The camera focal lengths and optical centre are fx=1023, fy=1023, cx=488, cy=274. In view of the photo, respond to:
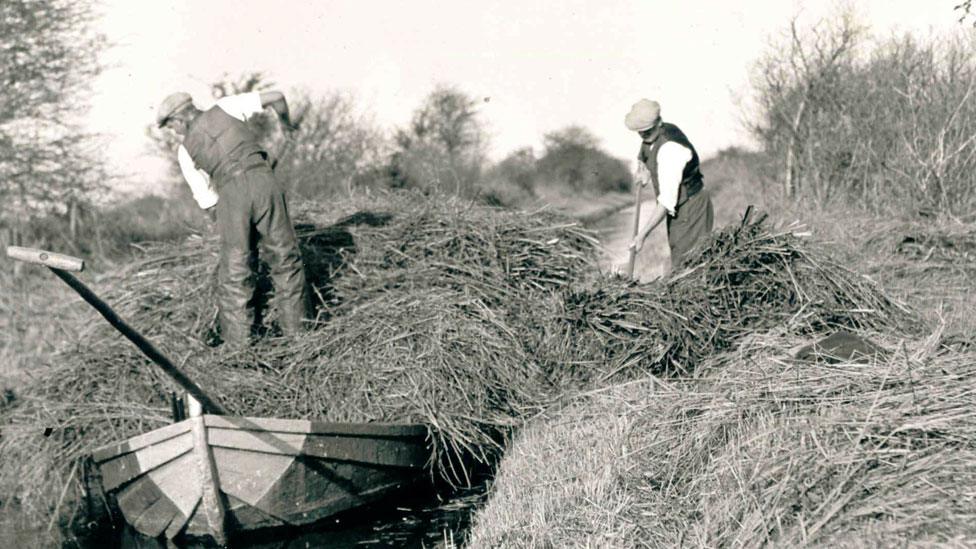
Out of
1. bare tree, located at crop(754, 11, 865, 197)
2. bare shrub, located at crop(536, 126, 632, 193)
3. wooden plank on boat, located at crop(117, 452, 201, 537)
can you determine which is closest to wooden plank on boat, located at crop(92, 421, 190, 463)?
wooden plank on boat, located at crop(117, 452, 201, 537)

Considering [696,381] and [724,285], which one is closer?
[696,381]

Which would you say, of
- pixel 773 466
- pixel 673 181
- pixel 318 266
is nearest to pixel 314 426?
pixel 318 266

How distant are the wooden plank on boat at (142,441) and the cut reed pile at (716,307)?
7.88 feet

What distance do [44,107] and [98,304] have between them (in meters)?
12.3

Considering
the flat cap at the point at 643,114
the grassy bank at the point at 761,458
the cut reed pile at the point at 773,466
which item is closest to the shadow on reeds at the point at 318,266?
the grassy bank at the point at 761,458

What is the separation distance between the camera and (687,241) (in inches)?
288

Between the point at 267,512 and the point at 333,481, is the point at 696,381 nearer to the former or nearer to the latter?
the point at 333,481

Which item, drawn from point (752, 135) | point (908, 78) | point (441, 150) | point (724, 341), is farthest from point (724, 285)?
point (441, 150)

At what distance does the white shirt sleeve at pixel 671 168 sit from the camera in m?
7.05

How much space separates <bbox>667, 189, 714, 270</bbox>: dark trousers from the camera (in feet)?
23.8

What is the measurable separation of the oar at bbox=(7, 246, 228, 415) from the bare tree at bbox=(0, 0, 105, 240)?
10.9 metres

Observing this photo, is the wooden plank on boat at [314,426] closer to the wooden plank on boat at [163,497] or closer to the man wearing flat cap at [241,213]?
the wooden plank on boat at [163,497]

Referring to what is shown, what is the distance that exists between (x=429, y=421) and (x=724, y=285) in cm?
207

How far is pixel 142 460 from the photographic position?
5621 millimetres
